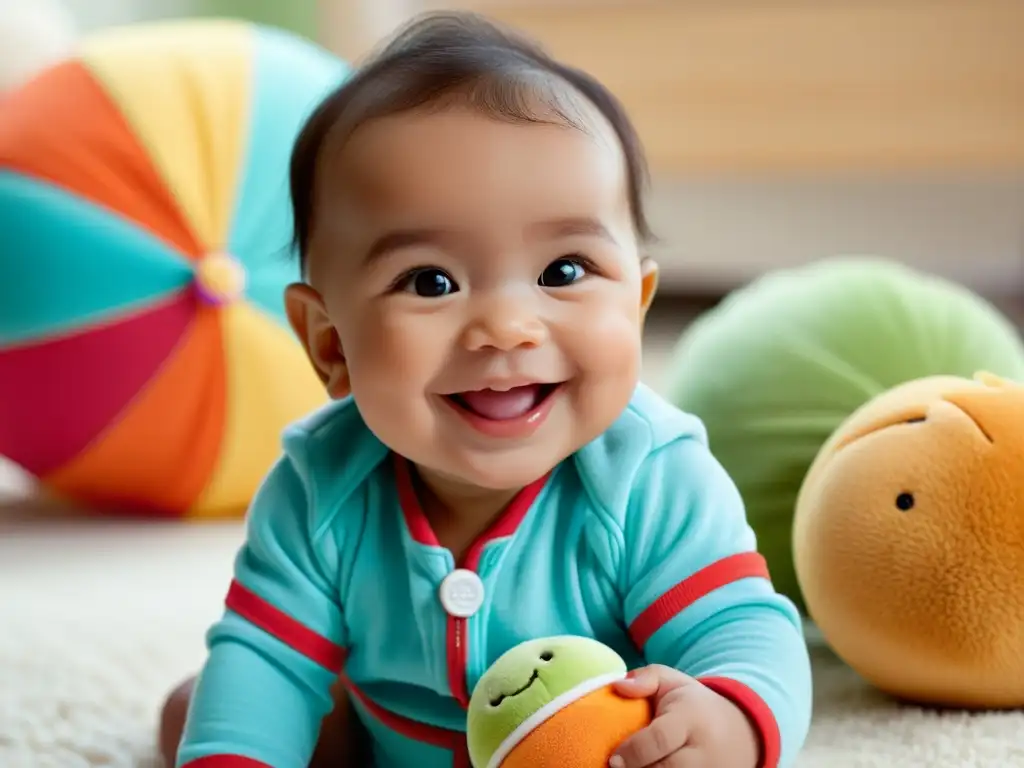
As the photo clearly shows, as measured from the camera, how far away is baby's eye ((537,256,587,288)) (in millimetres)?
746

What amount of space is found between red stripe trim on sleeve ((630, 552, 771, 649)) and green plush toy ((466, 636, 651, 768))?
2.4 inches

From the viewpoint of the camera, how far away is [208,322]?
5.09 ft

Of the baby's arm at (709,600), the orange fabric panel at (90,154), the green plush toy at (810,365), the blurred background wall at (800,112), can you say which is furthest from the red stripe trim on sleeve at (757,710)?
the blurred background wall at (800,112)

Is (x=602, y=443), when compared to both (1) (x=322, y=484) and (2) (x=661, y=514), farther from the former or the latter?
(1) (x=322, y=484)

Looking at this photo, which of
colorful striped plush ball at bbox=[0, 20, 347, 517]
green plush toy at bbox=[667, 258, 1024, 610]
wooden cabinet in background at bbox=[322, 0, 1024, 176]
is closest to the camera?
green plush toy at bbox=[667, 258, 1024, 610]

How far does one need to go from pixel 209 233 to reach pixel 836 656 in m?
0.89

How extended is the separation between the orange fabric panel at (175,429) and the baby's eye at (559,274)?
88cm

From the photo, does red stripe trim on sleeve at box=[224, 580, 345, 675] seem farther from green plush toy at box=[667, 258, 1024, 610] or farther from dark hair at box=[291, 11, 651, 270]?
green plush toy at box=[667, 258, 1024, 610]

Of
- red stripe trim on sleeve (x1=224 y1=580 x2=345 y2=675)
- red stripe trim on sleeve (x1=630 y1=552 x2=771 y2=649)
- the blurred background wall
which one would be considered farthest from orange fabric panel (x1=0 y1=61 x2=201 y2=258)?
the blurred background wall

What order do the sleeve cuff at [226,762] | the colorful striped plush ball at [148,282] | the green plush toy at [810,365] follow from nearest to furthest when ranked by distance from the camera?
the sleeve cuff at [226,762] < the green plush toy at [810,365] < the colorful striped plush ball at [148,282]

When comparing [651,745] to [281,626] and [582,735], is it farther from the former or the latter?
[281,626]

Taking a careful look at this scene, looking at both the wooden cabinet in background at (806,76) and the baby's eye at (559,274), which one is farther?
the wooden cabinet in background at (806,76)

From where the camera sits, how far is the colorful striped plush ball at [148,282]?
59.9 inches

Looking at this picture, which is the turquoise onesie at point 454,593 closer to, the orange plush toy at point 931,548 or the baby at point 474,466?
the baby at point 474,466
